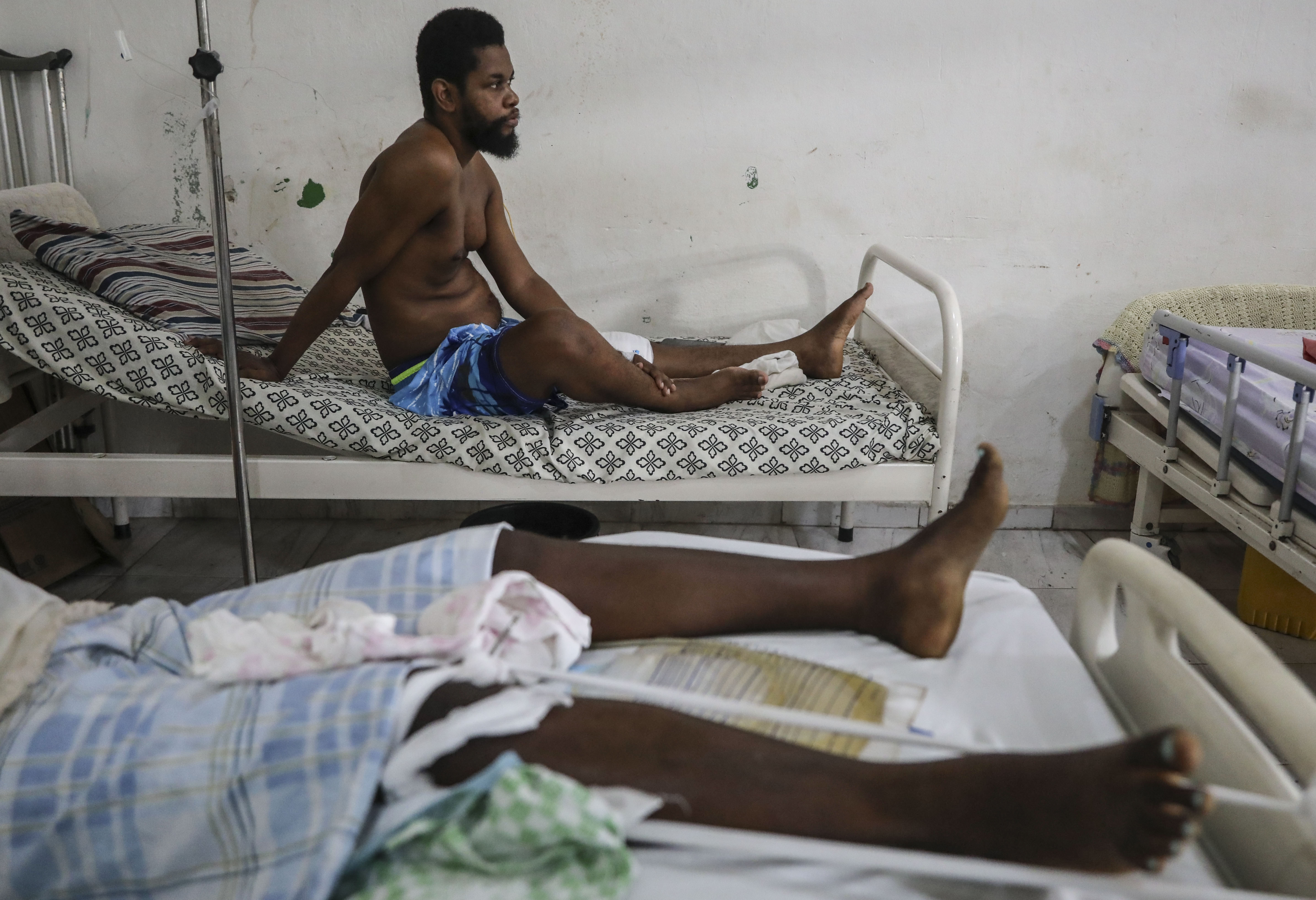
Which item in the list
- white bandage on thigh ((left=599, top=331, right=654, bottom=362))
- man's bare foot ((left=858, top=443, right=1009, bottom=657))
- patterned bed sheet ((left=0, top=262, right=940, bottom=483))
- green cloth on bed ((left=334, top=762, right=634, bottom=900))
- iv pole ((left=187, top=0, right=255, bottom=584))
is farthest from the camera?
white bandage on thigh ((left=599, top=331, right=654, bottom=362))

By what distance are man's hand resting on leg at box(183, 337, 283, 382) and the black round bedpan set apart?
0.54 metres

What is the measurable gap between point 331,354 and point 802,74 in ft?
5.05

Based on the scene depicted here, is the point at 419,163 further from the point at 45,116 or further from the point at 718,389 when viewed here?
the point at 45,116

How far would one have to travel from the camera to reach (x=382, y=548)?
294 centimetres

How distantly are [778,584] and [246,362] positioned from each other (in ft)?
4.78

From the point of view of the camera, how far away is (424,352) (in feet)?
7.93

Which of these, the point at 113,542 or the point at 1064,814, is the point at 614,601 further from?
the point at 113,542

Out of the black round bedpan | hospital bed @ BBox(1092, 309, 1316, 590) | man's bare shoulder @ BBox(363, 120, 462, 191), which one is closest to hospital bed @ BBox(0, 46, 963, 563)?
the black round bedpan

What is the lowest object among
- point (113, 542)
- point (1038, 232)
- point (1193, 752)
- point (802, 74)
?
point (113, 542)

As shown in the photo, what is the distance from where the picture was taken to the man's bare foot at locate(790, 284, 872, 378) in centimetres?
255

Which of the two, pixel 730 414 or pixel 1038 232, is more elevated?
pixel 1038 232

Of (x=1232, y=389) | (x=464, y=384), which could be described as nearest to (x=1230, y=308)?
(x=1232, y=389)

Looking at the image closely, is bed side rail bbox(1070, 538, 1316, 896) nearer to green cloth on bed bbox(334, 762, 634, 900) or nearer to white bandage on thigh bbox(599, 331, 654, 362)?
green cloth on bed bbox(334, 762, 634, 900)

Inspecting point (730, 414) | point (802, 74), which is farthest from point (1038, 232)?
point (730, 414)
